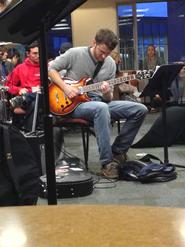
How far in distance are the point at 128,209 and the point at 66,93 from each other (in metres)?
3.07

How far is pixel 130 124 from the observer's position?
3867 mm

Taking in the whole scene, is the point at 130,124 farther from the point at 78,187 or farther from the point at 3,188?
the point at 3,188

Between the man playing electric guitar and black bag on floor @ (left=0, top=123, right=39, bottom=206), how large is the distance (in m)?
2.15

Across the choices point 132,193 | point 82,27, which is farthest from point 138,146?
point 82,27

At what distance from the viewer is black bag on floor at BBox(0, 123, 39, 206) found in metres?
1.39

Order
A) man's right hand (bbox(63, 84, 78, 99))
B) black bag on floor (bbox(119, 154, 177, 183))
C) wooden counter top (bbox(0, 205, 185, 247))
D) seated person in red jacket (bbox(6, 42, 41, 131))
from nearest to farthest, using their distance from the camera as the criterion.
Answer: wooden counter top (bbox(0, 205, 185, 247)), black bag on floor (bbox(119, 154, 177, 183)), man's right hand (bbox(63, 84, 78, 99)), seated person in red jacket (bbox(6, 42, 41, 131))

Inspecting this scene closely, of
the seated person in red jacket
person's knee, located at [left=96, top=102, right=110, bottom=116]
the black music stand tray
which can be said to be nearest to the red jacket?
the seated person in red jacket

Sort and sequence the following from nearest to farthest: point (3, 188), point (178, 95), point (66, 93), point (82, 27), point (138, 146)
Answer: point (3, 188) < point (66, 93) < point (138, 146) < point (178, 95) < point (82, 27)

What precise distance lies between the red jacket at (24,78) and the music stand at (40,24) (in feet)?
10.1

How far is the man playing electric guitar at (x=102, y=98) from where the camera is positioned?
3637mm

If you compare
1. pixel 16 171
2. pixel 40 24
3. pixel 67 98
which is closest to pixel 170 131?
pixel 67 98

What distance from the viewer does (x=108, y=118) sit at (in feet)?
11.8

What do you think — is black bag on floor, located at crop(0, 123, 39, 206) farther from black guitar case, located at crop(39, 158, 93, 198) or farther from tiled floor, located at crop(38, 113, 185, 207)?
black guitar case, located at crop(39, 158, 93, 198)

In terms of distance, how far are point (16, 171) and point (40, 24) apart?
53 cm
